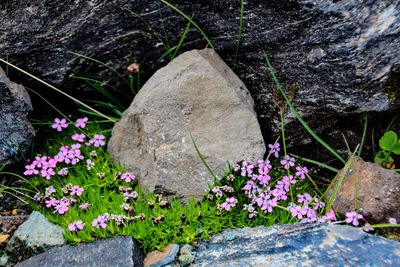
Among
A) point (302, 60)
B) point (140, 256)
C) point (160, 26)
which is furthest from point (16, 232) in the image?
point (302, 60)

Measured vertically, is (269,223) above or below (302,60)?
below

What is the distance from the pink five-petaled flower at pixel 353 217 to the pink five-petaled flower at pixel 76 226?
6.43ft

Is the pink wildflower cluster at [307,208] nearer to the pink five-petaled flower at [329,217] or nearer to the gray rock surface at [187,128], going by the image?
the pink five-petaled flower at [329,217]

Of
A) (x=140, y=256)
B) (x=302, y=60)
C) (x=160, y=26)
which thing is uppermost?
(x=160, y=26)

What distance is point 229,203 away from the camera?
4.24 m

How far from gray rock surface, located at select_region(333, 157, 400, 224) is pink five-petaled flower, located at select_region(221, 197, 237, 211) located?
31.5 inches

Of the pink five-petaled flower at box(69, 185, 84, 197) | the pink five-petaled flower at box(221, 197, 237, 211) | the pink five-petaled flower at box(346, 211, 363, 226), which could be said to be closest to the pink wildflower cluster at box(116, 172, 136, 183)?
the pink five-petaled flower at box(69, 185, 84, 197)

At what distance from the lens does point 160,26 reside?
487 centimetres

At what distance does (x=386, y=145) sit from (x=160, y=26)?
7.06 ft

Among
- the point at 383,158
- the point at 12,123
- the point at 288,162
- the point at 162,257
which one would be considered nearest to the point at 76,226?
the point at 162,257

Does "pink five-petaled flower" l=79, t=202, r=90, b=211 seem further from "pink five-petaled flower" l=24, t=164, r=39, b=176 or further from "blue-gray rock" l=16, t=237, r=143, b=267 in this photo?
"pink five-petaled flower" l=24, t=164, r=39, b=176

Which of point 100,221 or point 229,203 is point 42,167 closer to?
point 100,221

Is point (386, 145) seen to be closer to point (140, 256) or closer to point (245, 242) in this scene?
point (245, 242)

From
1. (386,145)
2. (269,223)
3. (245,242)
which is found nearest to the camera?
(245,242)
